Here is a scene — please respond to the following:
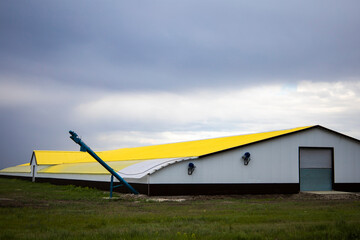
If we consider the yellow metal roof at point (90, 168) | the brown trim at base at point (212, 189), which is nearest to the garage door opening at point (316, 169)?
the brown trim at base at point (212, 189)

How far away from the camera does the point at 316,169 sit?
35188mm

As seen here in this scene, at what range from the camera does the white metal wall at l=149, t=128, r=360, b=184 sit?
3106 cm

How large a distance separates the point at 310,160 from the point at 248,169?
5832mm

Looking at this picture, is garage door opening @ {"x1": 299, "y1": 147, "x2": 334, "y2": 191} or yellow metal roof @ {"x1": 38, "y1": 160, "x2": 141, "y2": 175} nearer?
garage door opening @ {"x1": 299, "y1": 147, "x2": 334, "y2": 191}

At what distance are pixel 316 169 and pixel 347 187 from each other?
309 centimetres

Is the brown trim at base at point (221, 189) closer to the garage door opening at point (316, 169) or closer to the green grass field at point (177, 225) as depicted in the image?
the garage door opening at point (316, 169)

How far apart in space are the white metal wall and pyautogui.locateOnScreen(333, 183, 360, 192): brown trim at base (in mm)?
322

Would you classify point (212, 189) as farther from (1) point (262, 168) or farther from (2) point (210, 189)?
(1) point (262, 168)

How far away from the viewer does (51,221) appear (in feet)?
52.5

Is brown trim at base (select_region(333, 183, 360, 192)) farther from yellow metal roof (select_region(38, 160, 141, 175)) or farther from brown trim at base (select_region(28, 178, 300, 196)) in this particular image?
yellow metal roof (select_region(38, 160, 141, 175))

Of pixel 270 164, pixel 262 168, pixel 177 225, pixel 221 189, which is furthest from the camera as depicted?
pixel 270 164

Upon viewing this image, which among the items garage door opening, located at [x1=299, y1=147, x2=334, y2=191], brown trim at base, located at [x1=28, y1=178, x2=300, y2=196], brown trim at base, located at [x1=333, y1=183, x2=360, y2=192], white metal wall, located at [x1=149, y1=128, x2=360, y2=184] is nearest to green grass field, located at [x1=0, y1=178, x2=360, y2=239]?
brown trim at base, located at [x1=28, y1=178, x2=300, y2=196]

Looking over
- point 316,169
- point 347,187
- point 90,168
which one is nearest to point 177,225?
point 316,169

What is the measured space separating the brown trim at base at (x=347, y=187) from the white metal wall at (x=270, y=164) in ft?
1.06
